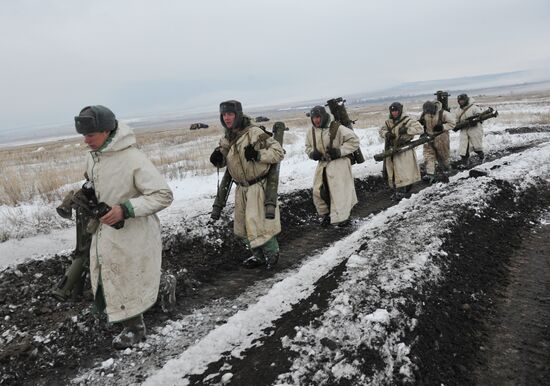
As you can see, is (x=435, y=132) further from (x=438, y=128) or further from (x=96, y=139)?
(x=96, y=139)

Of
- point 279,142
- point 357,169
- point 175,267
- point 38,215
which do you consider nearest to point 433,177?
point 357,169

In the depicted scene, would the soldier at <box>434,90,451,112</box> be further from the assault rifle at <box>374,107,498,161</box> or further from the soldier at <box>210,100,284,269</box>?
the soldier at <box>210,100,284,269</box>

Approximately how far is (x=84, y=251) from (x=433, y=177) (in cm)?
927

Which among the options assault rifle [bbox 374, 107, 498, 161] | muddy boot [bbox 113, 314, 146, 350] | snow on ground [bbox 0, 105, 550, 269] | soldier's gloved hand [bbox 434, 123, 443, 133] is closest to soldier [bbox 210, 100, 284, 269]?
snow on ground [bbox 0, 105, 550, 269]

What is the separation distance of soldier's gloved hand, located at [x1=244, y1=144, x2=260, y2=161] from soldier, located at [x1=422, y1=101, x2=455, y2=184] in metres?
7.00

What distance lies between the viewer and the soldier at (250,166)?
5.43m

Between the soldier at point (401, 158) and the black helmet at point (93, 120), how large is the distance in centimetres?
730

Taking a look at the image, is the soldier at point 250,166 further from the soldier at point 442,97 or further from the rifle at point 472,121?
the rifle at point 472,121

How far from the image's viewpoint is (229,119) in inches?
213

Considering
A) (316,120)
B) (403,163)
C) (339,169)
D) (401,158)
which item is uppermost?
(316,120)

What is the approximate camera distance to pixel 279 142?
225 inches

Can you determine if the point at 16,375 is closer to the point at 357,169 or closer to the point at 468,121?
the point at 357,169

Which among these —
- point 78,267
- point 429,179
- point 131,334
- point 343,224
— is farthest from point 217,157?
point 429,179

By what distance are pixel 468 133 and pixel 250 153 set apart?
9.92 m
